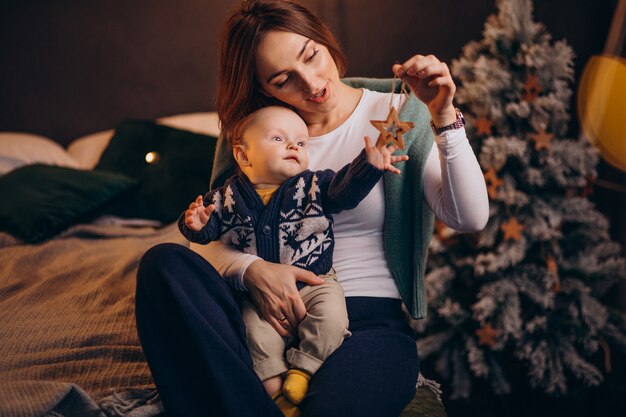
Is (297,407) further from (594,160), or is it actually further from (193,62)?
(193,62)

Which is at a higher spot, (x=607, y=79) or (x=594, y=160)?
(x=607, y=79)

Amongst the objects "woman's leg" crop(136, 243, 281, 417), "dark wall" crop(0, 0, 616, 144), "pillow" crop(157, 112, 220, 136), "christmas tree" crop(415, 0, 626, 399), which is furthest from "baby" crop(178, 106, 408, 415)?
"dark wall" crop(0, 0, 616, 144)

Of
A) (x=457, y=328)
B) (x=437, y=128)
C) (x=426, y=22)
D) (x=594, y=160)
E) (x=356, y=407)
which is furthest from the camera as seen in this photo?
(x=426, y=22)

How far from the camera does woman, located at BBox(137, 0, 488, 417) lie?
1.00 m

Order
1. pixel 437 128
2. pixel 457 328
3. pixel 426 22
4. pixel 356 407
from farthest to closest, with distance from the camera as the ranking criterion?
pixel 426 22
pixel 457 328
pixel 437 128
pixel 356 407

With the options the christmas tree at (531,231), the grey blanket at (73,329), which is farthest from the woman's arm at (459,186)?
the christmas tree at (531,231)

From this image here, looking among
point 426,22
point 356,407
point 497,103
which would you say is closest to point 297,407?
point 356,407

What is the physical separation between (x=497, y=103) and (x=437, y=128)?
1.05m

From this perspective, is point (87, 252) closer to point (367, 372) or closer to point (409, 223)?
point (409, 223)

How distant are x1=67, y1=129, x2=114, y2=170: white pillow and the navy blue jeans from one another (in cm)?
216

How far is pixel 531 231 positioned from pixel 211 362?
149 centimetres

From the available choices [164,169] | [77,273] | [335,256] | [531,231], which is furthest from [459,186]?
[164,169]

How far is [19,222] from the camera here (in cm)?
231

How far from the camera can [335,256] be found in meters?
1.37
